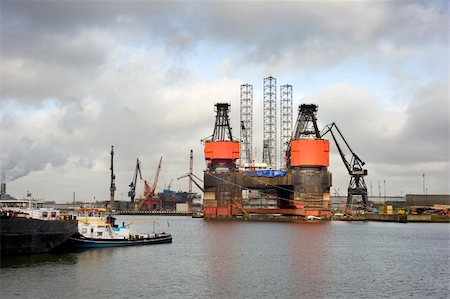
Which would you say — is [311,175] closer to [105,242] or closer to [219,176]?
[219,176]

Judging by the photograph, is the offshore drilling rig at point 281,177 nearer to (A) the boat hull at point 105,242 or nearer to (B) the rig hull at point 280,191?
(B) the rig hull at point 280,191

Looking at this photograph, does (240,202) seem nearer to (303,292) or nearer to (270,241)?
(270,241)

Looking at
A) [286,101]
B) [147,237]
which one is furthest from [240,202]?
[147,237]

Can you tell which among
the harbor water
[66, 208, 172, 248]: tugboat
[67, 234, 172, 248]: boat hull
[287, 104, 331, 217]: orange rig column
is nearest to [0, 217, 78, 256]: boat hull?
the harbor water

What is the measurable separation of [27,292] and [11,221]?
671 inches

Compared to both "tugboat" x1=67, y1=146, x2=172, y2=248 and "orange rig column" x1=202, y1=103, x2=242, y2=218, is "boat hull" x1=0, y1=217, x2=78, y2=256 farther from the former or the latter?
"orange rig column" x1=202, y1=103, x2=242, y2=218

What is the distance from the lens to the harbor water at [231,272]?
4259 cm

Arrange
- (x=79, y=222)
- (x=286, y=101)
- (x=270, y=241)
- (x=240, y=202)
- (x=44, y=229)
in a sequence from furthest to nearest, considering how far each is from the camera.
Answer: (x=286, y=101)
(x=240, y=202)
(x=270, y=241)
(x=79, y=222)
(x=44, y=229)

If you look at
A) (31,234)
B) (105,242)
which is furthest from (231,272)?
(105,242)

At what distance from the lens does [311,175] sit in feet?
514

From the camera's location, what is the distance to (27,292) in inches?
1581

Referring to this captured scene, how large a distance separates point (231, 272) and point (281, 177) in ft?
362

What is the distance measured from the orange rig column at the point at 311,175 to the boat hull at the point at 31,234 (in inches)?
4039

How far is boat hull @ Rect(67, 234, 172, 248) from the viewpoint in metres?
65.3
